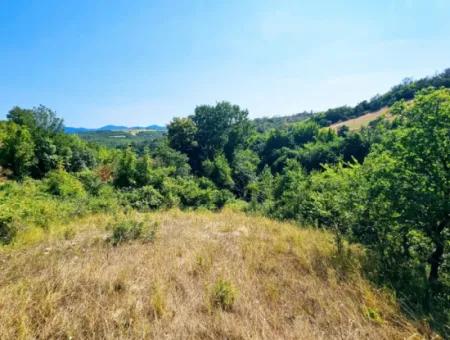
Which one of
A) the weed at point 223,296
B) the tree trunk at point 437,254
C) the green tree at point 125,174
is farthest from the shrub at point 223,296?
the green tree at point 125,174

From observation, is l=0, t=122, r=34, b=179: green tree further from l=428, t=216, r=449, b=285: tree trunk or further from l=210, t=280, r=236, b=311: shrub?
l=428, t=216, r=449, b=285: tree trunk

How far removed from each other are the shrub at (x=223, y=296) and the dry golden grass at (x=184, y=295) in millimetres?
A: 45

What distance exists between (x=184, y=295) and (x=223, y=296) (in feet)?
1.51

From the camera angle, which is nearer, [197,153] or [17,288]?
[17,288]

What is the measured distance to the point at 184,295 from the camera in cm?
287

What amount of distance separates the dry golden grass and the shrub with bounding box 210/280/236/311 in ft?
0.15

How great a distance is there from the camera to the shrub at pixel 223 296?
270 centimetres

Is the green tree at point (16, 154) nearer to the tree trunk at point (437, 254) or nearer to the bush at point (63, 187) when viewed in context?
the bush at point (63, 187)

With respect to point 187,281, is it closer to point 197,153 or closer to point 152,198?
point 152,198

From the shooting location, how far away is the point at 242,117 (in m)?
35.6

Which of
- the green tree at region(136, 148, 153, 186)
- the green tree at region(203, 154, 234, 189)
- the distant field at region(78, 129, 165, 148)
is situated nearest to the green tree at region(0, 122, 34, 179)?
the green tree at region(136, 148, 153, 186)

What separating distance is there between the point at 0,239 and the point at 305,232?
20.7ft

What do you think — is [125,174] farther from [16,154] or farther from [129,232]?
[129,232]

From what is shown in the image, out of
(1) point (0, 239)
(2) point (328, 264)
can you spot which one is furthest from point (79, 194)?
(2) point (328, 264)
